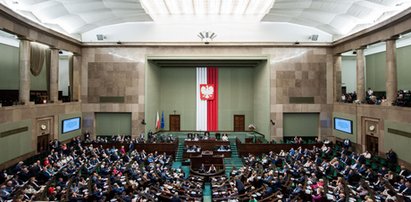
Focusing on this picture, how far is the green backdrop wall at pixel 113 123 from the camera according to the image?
25.8 m

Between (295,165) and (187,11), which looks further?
(187,11)

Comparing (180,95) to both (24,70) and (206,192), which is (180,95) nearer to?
(24,70)

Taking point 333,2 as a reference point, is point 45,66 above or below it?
below

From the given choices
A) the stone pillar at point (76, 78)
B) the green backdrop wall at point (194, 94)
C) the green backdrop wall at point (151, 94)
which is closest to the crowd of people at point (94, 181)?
the green backdrop wall at point (151, 94)

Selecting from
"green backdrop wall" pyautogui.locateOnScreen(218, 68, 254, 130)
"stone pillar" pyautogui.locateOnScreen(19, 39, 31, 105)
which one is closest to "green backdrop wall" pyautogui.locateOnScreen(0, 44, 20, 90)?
"stone pillar" pyautogui.locateOnScreen(19, 39, 31, 105)

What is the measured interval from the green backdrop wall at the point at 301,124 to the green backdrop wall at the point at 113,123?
13.9 meters

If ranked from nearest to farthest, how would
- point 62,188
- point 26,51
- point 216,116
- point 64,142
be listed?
point 62,188 → point 26,51 → point 64,142 → point 216,116

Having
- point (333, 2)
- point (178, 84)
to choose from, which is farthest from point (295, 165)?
point (178, 84)

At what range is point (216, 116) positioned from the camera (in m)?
29.9

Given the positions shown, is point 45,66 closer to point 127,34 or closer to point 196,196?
point 127,34

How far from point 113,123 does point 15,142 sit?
9792 millimetres

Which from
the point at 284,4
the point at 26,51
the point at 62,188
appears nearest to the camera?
the point at 62,188

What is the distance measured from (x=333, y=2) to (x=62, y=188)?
18553 millimetres

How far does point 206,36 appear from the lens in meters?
24.4
